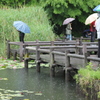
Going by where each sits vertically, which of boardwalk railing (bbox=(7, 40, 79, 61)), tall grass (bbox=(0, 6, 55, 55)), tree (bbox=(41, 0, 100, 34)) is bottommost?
boardwalk railing (bbox=(7, 40, 79, 61))

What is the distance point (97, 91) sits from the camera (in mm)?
10195

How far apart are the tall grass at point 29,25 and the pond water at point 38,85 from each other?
17.8 feet

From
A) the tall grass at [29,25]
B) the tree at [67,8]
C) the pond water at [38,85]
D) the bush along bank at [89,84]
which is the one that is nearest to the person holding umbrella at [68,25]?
the tall grass at [29,25]

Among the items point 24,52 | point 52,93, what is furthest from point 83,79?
point 24,52

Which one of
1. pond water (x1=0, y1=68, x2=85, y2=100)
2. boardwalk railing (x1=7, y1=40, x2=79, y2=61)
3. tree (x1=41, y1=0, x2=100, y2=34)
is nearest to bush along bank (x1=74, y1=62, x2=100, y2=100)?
pond water (x1=0, y1=68, x2=85, y2=100)

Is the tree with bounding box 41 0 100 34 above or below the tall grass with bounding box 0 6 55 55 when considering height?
above

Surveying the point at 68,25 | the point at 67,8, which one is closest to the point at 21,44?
the point at 68,25

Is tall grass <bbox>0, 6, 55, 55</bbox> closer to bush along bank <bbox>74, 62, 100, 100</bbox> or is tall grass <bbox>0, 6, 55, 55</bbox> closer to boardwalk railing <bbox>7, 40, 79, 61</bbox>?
boardwalk railing <bbox>7, 40, 79, 61</bbox>

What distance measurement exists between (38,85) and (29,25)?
34.2 ft

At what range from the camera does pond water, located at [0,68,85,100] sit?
11000 mm

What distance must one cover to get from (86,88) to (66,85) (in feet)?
6.95

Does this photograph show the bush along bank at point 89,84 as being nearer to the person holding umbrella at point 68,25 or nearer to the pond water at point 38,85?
the pond water at point 38,85

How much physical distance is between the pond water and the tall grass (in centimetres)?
542

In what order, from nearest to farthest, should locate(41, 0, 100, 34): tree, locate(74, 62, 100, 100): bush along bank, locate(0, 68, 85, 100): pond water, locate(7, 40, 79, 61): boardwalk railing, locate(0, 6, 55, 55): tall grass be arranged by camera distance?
Answer: locate(74, 62, 100, 100): bush along bank → locate(0, 68, 85, 100): pond water → locate(7, 40, 79, 61): boardwalk railing → locate(0, 6, 55, 55): tall grass → locate(41, 0, 100, 34): tree
